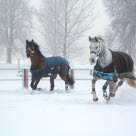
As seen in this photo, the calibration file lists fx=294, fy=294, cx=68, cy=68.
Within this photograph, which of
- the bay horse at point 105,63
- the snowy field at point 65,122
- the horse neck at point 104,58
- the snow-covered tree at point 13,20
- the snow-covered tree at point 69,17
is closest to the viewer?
the snowy field at point 65,122

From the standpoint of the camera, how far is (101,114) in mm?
6027

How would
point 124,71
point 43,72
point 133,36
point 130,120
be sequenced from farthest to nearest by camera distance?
point 133,36 < point 43,72 < point 124,71 < point 130,120

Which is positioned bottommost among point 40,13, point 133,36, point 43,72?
point 43,72

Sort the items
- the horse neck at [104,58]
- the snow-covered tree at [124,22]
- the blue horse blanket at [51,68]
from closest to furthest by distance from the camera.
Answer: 1. the horse neck at [104,58]
2. the blue horse blanket at [51,68]
3. the snow-covered tree at [124,22]

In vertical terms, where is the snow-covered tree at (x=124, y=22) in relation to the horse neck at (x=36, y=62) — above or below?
above

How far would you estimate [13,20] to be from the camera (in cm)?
2952

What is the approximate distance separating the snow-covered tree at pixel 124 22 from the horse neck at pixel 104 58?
12045 mm

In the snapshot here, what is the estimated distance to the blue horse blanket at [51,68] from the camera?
33.5 ft

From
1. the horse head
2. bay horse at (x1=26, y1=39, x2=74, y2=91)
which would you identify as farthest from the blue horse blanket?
the horse head

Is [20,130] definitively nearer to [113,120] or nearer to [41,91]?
[113,120]

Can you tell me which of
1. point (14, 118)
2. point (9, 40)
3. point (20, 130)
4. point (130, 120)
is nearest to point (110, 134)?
point (130, 120)

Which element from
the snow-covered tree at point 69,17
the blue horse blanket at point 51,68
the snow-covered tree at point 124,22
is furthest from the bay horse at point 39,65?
the snow-covered tree at point 69,17

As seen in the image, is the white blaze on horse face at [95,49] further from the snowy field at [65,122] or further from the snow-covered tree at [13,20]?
the snow-covered tree at [13,20]

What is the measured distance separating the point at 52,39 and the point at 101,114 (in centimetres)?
2635
